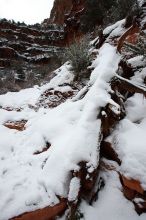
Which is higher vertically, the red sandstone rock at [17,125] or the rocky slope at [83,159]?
the rocky slope at [83,159]

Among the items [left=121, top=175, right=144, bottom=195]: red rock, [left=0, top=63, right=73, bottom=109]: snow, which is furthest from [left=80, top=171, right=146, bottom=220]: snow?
[left=0, top=63, right=73, bottom=109]: snow

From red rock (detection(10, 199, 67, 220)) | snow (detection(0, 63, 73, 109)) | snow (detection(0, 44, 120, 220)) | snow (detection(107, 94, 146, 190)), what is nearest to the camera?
red rock (detection(10, 199, 67, 220))

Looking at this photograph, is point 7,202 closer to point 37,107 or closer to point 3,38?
point 37,107

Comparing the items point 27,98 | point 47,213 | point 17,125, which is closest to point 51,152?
point 47,213

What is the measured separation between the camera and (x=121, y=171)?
252 cm

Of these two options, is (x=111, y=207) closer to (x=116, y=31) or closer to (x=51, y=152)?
(x=51, y=152)

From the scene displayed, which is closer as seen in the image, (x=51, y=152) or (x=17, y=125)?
(x=51, y=152)

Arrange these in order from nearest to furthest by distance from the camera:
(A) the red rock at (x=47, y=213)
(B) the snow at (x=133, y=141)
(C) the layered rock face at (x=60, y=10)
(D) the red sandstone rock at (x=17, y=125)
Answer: (A) the red rock at (x=47, y=213), (B) the snow at (x=133, y=141), (D) the red sandstone rock at (x=17, y=125), (C) the layered rock face at (x=60, y=10)

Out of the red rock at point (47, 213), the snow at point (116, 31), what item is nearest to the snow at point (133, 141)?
the red rock at point (47, 213)

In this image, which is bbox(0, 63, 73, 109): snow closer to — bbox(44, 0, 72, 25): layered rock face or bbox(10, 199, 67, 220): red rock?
bbox(10, 199, 67, 220): red rock

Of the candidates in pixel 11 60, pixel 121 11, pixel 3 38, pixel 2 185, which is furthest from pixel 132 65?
pixel 3 38

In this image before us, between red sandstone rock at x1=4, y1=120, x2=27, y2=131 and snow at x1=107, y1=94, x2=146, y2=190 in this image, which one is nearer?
snow at x1=107, y1=94, x2=146, y2=190

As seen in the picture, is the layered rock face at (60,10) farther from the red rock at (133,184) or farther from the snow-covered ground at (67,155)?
the red rock at (133,184)

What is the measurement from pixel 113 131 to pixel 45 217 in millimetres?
1209
